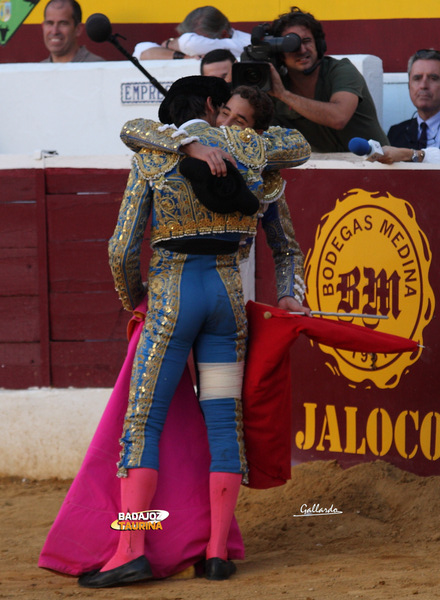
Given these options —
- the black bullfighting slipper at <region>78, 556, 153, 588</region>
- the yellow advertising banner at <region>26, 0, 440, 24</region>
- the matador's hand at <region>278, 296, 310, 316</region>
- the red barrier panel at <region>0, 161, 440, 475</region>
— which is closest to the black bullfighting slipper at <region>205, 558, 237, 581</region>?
the black bullfighting slipper at <region>78, 556, 153, 588</region>

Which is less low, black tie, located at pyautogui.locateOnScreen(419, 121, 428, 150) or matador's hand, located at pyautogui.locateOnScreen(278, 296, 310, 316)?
black tie, located at pyautogui.locateOnScreen(419, 121, 428, 150)

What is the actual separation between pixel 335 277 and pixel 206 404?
1.38m

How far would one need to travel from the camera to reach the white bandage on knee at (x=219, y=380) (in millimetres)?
3307

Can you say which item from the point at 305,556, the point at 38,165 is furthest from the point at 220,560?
the point at 38,165

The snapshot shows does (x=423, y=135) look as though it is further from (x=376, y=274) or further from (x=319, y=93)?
(x=376, y=274)

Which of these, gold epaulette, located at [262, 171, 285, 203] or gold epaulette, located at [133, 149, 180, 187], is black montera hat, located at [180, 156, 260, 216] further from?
gold epaulette, located at [262, 171, 285, 203]

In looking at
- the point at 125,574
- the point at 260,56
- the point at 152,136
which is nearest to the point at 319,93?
the point at 260,56

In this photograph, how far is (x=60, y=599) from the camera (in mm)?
3109

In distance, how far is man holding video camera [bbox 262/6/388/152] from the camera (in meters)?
4.71

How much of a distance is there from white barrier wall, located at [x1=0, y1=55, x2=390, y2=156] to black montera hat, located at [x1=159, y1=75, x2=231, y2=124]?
2674 mm

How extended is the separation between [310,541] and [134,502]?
3.04 feet

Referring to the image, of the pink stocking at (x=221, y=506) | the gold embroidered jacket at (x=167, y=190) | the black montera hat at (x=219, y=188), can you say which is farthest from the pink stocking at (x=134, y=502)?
the black montera hat at (x=219, y=188)

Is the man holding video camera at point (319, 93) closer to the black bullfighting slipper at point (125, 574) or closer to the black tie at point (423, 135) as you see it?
the black tie at point (423, 135)

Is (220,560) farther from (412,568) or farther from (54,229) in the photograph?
(54,229)
